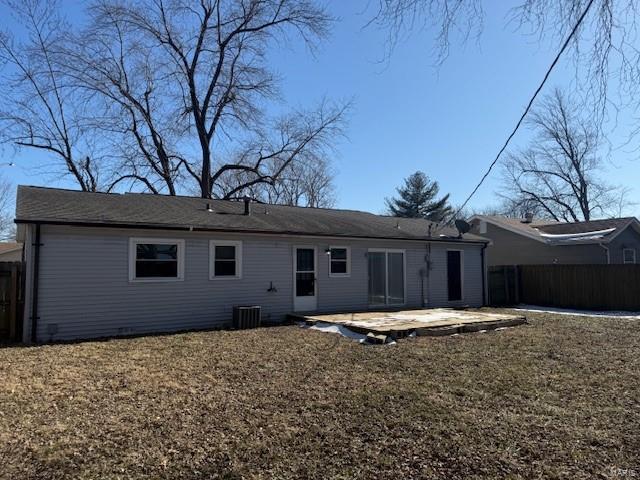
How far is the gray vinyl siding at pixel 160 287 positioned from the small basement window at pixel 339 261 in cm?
15

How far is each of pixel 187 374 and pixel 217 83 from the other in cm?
2171

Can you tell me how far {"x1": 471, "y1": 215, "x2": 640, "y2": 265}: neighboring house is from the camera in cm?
2005

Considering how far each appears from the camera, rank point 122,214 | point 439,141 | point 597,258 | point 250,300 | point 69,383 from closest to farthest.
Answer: point 69,383 → point 439,141 → point 122,214 → point 250,300 → point 597,258

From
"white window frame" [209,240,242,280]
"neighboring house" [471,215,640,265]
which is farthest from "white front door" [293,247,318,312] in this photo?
"neighboring house" [471,215,640,265]

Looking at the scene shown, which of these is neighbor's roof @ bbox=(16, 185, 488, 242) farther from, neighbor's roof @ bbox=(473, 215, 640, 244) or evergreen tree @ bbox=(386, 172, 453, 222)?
evergreen tree @ bbox=(386, 172, 453, 222)

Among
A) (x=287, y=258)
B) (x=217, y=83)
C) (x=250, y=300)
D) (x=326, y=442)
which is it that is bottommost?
(x=326, y=442)

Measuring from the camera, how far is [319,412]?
4.98 meters

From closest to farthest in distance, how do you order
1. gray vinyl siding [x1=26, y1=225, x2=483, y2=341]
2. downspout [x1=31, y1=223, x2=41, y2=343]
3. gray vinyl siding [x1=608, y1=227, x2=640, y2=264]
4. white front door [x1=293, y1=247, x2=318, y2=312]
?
1. downspout [x1=31, y1=223, x2=41, y2=343]
2. gray vinyl siding [x1=26, y1=225, x2=483, y2=341]
3. white front door [x1=293, y1=247, x2=318, y2=312]
4. gray vinyl siding [x1=608, y1=227, x2=640, y2=264]

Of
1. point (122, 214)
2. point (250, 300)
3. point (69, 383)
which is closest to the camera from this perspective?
point (69, 383)

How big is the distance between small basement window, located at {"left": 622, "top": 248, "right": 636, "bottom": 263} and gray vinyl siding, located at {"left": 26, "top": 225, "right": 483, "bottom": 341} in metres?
12.6

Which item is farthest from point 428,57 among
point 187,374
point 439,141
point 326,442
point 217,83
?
point 217,83

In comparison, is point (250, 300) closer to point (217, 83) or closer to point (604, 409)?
point (604, 409)

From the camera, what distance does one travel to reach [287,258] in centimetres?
1282

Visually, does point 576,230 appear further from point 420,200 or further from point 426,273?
point 420,200
